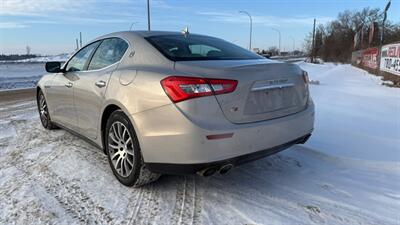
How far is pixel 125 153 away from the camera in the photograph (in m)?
3.50

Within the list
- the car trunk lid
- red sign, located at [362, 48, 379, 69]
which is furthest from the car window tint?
red sign, located at [362, 48, 379, 69]

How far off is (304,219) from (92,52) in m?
3.04

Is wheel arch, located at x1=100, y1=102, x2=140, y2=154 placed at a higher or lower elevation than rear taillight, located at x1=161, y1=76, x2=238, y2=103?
lower

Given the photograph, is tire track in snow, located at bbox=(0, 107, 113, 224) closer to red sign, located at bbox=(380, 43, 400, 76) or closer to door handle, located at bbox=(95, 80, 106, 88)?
door handle, located at bbox=(95, 80, 106, 88)

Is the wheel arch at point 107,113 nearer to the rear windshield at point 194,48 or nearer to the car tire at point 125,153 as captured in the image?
the car tire at point 125,153

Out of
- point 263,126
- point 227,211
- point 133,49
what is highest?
point 133,49

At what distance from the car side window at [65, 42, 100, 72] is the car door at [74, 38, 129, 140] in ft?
0.59

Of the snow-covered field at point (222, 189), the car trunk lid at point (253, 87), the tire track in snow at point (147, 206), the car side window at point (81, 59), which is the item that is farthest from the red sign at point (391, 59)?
the tire track in snow at point (147, 206)

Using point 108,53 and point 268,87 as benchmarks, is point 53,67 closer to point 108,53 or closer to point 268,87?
point 108,53

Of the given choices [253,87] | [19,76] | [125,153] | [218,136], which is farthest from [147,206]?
[19,76]

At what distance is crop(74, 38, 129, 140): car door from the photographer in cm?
382

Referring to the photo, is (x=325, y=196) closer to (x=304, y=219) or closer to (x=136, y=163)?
(x=304, y=219)

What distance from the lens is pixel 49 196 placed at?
3.36 meters

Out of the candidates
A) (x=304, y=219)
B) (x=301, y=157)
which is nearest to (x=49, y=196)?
(x=304, y=219)
